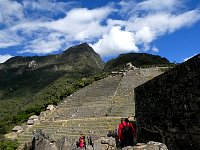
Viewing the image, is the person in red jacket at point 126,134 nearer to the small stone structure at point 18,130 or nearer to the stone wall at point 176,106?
the stone wall at point 176,106

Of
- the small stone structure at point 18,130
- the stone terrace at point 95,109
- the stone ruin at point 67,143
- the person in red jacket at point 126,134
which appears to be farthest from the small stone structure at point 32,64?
the person in red jacket at point 126,134

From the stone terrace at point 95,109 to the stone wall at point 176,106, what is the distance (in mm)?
11041

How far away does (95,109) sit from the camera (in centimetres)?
3250

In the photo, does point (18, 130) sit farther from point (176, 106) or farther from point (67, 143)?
point (176, 106)

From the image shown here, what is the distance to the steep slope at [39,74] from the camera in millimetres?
76213

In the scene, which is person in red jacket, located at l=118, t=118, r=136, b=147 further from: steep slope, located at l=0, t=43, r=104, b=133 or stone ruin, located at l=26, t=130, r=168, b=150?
steep slope, located at l=0, t=43, r=104, b=133

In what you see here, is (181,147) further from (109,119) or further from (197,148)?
(109,119)

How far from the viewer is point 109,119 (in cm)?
2725

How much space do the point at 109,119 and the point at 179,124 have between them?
19255 millimetres

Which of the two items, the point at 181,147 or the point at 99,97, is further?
the point at 99,97

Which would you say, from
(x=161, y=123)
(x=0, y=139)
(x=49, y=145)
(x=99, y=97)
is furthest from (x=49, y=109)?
(x=161, y=123)

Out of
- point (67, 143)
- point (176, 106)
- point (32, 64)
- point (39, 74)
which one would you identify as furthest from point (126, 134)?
point (32, 64)

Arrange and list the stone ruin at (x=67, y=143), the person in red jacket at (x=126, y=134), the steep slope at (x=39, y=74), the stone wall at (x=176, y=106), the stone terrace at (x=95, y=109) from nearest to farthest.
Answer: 1. the stone wall at (x=176, y=106)
2. the person in red jacket at (x=126, y=134)
3. the stone ruin at (x=67, y=143)
4. the stone terrace at (x=95, y=109)
5. the steep slope at (x=39, y=74)

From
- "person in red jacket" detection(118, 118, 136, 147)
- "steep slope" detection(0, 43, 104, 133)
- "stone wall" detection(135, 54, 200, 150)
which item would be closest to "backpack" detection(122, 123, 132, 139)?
"person in red jacket" detection(118, 118, 136, 147)
